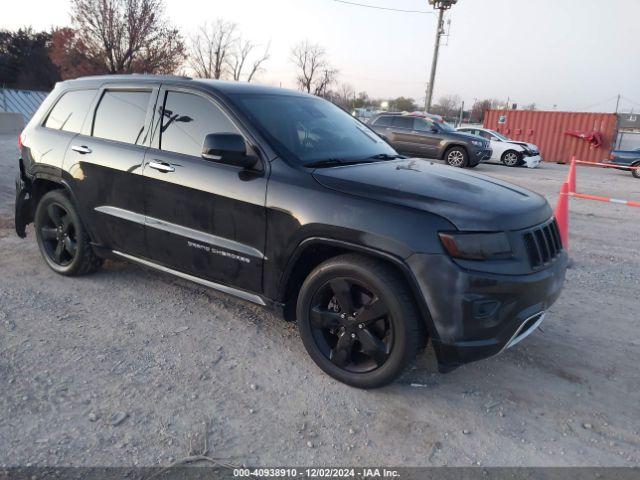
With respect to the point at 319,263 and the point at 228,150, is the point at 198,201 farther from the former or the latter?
the point at 319,263

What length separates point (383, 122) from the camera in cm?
1686

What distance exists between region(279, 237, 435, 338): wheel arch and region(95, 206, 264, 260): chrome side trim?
0.79ft

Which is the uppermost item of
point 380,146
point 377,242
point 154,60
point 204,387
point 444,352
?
point 154,60

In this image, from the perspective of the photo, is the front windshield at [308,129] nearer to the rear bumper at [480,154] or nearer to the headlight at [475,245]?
the headlight at [475,245]

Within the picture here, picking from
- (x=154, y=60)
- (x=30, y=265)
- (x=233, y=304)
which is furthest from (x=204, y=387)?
(x=154, y=60)

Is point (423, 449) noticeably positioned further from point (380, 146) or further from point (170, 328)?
point (380, 146)

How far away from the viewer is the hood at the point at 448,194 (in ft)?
8.92

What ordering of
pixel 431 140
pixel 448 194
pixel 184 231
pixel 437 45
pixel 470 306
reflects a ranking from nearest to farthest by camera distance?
pixel 470 306, pixel 448 194, pixel 184 231, pixel 431 140, pixel 437 45

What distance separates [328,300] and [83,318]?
78.4 inches

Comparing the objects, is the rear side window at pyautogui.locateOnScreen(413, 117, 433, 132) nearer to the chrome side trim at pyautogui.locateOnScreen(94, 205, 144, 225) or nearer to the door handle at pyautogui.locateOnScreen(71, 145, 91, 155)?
the door handle at pyautogui.locateOnScreen(71, 145, 91, 155)

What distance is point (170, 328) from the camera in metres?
3.71

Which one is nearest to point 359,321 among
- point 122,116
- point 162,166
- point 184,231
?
point 184,231

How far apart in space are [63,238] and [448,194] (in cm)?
349

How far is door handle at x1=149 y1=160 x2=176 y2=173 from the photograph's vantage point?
3.56 metres
